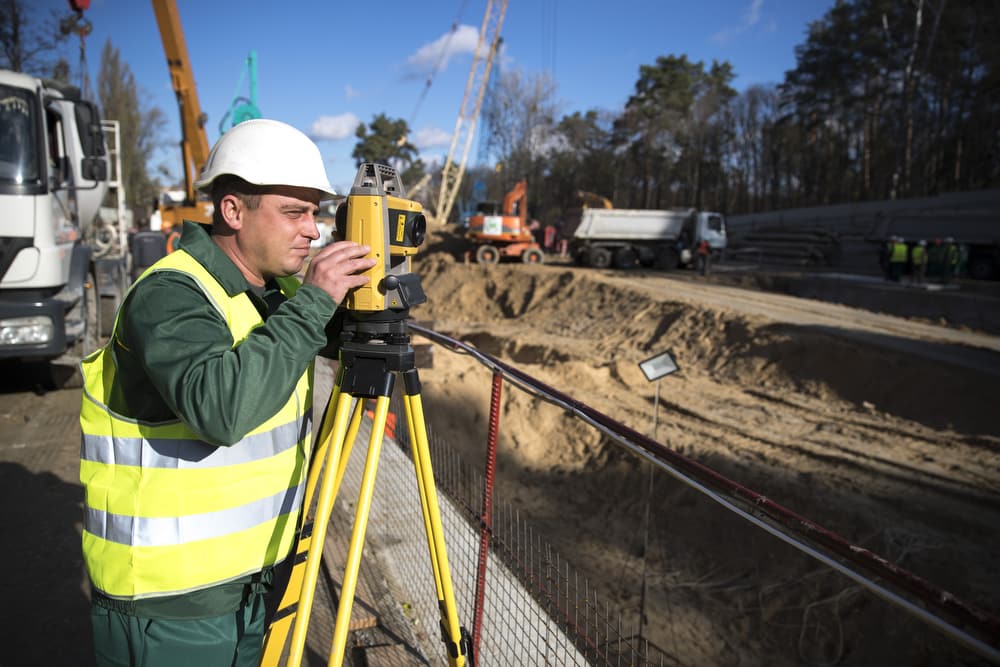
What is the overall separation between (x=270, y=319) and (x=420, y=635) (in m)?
1.92

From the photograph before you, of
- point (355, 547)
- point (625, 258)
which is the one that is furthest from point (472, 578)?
point (625, 258)

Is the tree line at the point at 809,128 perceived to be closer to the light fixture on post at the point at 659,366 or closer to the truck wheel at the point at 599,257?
the truck wheel at the point at 599,257

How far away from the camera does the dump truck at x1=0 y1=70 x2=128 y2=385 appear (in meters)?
5.06

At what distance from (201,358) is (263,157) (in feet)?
1.71

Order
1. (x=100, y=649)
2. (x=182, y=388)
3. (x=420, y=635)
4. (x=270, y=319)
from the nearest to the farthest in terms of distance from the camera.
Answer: (x=182, y=388) < (x=270, y=319) < (x=100, y=649) < (x=420, y=635)

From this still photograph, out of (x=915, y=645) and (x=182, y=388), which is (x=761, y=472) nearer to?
(x=915, y=645)

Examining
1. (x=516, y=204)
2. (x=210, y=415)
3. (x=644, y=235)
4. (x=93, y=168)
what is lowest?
(x=210, y=415)

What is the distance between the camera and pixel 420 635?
261cm

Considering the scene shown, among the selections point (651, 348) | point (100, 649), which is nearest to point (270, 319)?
point (100, 649)

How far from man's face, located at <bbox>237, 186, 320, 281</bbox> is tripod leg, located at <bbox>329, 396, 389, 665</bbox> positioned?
0.42 meters

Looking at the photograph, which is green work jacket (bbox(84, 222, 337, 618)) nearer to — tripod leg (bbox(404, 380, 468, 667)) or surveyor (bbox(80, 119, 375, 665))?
surveyor (bbox(80, 119, 375, 665))

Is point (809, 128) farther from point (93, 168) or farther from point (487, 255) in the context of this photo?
point (93, 168)

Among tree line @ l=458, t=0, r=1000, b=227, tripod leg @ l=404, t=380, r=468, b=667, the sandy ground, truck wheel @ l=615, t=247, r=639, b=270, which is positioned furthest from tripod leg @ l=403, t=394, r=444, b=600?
tree line @ l=458, t=0, r=1000, b=227

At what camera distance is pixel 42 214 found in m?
5.24
